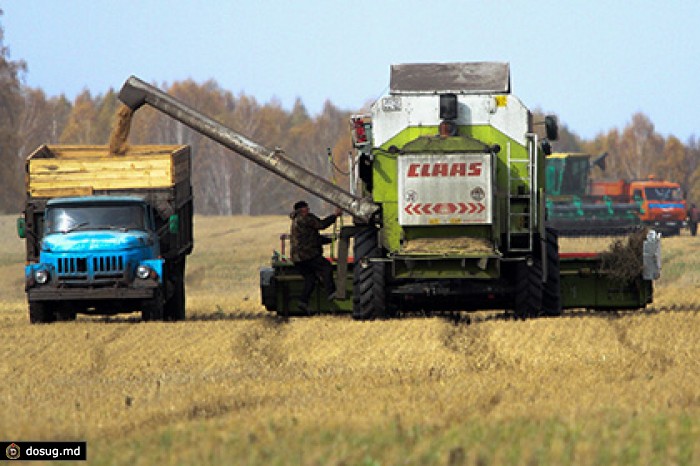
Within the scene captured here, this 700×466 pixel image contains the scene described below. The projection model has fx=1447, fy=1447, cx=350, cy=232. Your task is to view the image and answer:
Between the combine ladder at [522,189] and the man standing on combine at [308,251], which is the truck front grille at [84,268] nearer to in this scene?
the man standing on combine at [308,251]

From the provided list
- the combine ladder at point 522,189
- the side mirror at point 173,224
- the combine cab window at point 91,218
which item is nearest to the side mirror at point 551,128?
the combine ladder at point 522,189

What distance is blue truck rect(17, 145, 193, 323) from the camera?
2153 cm

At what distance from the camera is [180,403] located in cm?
1187

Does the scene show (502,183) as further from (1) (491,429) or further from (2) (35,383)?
(1) (491,429)

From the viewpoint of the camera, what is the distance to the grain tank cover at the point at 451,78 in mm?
20641

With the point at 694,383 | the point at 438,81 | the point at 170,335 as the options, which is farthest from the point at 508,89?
the point at 694,383

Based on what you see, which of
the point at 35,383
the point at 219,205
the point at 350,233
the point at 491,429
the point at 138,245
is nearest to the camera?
the point at 491,429

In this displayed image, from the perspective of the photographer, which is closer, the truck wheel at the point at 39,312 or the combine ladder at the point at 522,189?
the combine ladder at the point at 522,189

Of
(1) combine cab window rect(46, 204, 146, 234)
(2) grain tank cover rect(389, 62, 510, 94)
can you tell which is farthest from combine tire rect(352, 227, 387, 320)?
(1) combine cab window rect(46, 204, 146, 234)

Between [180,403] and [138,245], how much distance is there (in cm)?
1029

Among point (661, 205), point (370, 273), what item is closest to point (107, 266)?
point (370, 273)

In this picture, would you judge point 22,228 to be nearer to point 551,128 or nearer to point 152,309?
point 152,309

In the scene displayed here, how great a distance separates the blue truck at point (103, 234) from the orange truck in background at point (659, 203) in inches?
1524

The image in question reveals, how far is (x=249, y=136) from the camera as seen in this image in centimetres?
11994
